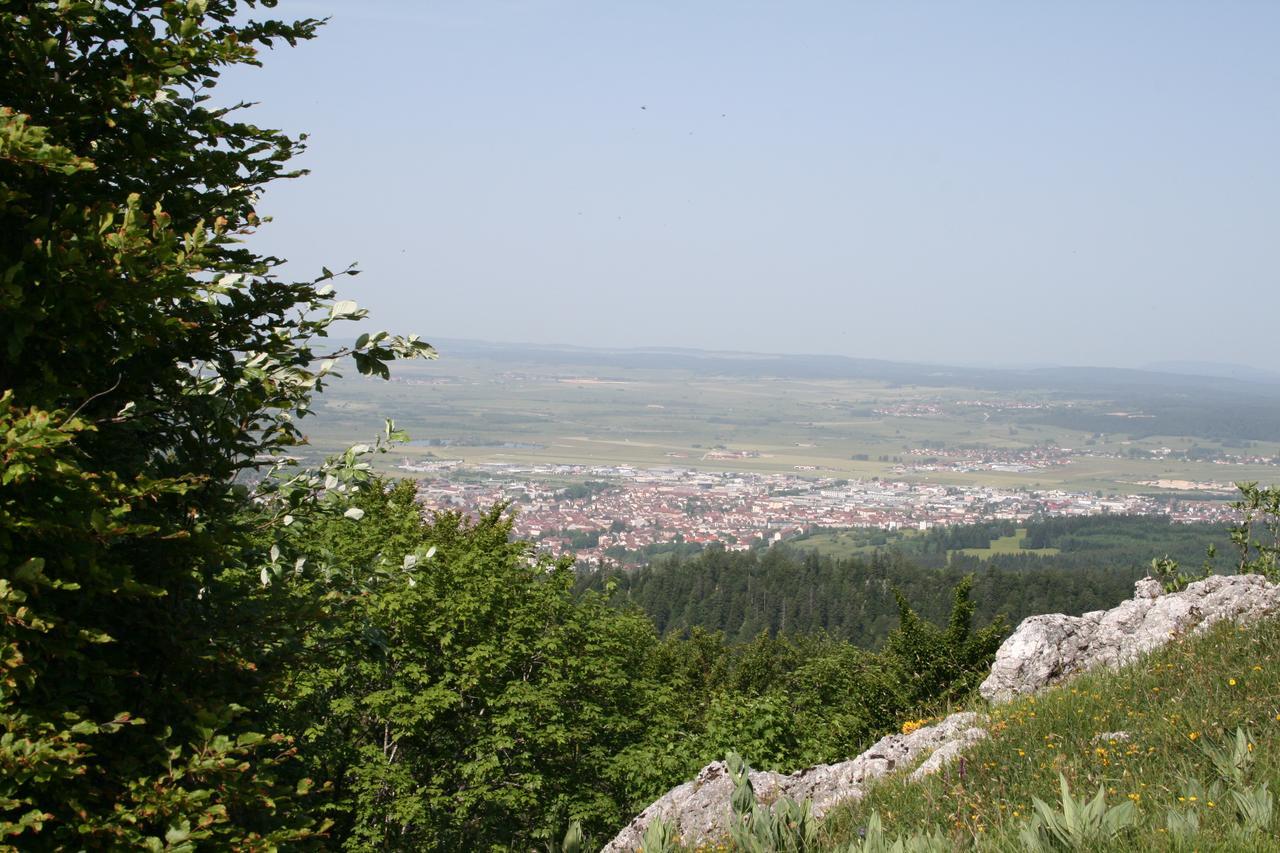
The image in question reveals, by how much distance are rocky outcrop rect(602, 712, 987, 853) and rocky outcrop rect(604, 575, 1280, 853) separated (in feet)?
0.04

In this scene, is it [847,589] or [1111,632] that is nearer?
[1111,632]

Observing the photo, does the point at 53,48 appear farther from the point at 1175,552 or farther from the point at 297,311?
the point at 1175,552

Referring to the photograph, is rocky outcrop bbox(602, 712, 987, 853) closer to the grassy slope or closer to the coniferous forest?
the grassy slope

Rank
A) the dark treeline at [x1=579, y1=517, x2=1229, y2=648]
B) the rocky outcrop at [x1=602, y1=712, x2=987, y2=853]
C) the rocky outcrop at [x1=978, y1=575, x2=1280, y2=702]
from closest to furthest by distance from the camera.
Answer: the rocky outcrop at [x1=602, y1=712, x2=987, y2=853]
the rocky outcrop at [x1=978, y1=575, x2=1280, y2=702]
the dark treeline at [x1=579, y1=517, x2=1229, y2=648]

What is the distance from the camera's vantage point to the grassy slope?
484 centimetres

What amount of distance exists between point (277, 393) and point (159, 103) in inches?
69.3

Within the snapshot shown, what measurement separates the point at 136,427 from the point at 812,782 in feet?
22.7

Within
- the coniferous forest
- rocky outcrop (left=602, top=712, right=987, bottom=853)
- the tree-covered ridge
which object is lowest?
the tree-covered ridge

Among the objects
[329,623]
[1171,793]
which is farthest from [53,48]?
[1171,793]

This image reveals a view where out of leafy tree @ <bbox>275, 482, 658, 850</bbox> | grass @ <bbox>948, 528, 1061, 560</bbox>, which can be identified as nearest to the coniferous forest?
leafy tree @ <bbox>275, 482, 658, 850</bbox>

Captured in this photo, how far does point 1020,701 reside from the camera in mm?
8953

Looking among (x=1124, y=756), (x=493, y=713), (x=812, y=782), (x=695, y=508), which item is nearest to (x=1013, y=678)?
(x=812, y=782)

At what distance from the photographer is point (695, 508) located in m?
Result: 177

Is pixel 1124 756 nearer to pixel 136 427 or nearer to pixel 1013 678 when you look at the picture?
pixel 1013 678
